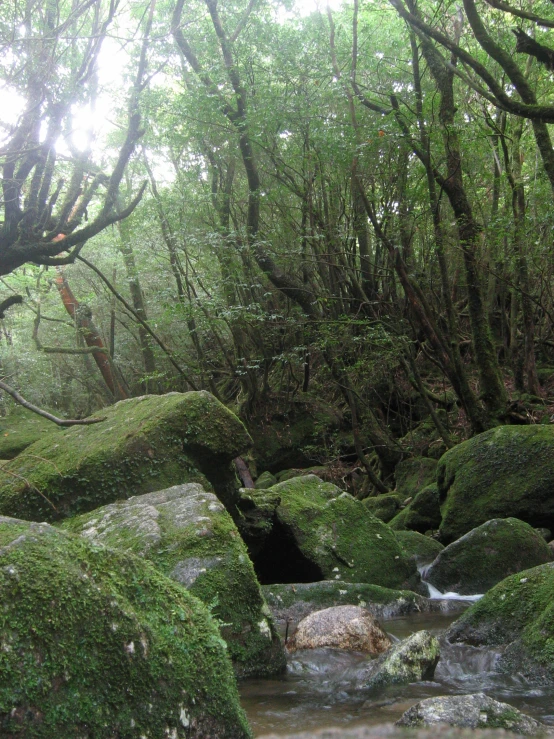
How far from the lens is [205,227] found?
14.6 meters

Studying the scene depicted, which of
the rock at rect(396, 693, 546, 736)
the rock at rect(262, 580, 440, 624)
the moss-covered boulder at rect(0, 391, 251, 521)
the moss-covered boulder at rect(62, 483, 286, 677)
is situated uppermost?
the moss-covered boulder at rect(0, 391, 251, 521)

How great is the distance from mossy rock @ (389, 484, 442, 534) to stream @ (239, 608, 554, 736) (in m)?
4.88

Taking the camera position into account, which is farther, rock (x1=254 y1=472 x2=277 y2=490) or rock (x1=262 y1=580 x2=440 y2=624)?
rock (x1=254 y1=472 x2=277 y2=490)

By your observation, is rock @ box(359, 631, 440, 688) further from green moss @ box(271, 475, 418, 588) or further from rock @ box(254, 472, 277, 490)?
rock @ box(254, 472, 277, 490)

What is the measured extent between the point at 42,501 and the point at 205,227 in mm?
9705

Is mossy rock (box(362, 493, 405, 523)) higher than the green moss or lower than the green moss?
lower

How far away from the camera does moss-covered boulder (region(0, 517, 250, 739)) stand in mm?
2109

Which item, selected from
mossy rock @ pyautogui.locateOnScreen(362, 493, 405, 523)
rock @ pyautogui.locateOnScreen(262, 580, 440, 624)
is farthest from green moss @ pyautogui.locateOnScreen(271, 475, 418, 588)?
mossy rock @ pyautogui.locateOnScreen(362, 493, 405, 523)

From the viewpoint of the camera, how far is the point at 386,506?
11000 millimetres

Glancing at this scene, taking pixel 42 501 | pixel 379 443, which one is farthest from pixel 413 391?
pixel 42 501

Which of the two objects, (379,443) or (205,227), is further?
(205,227)

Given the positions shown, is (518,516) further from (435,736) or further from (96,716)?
(435,736)

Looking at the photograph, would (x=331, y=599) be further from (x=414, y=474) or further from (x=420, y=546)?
(x=414, y=474)

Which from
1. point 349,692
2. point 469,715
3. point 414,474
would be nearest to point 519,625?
point 349,692
